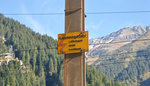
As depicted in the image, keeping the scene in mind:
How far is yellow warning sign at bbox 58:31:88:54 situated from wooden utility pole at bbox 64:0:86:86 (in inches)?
7.6

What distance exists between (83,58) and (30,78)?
13342cm

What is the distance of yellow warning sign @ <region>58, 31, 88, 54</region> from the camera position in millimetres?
9883

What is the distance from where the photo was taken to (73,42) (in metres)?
10.0

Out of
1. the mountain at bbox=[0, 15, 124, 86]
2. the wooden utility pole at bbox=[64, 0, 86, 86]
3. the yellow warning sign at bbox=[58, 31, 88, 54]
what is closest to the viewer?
the wooden utility pole at bbox=[64, 0, 86, 86]

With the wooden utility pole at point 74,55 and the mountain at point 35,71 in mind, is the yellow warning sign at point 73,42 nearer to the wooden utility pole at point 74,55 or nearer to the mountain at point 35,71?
the wooden utility pole at point 74,55

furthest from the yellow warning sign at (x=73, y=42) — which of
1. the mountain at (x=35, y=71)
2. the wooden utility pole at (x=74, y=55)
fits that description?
the mountain at (x=35, y=71)

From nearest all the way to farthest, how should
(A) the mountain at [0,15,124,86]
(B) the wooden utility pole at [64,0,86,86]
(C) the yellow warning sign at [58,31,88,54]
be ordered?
(B) the wooden utility pole at [64,0,86,86]
(C) the yellow warning sign at [58,31,88,54]
(A) the mountain at [0,15,124,86]

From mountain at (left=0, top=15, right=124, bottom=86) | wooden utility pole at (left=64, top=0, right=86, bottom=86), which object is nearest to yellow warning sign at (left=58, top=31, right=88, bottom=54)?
wooden utility pole at (left=64, top=0, right=86, bottom=86)

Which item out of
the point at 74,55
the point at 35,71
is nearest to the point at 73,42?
the point at 74,55

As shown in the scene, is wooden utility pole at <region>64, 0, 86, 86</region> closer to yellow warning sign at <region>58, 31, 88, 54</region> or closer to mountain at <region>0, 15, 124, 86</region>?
yellow warning sign at <region>58, 31, 88, 54</region>

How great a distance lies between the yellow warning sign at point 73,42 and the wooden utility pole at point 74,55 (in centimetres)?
19

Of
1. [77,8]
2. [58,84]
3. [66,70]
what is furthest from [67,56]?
[58,84]

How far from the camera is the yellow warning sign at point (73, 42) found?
32.4 ft

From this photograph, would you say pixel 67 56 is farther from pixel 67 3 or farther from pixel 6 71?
pixel 6 71
